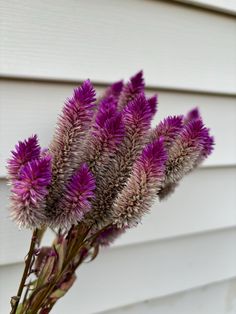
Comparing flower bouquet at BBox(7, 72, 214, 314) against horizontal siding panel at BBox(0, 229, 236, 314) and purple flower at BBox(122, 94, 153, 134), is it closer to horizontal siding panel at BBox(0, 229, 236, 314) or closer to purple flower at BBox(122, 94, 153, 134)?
purple flower at BBox(122, 94, 153, 134)

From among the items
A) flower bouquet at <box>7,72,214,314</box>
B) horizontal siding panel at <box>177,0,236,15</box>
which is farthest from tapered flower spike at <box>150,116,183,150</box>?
horizontal siding panel at <box>177,0,236,15</box>

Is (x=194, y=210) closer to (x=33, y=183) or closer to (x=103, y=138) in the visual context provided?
(x=103, y=138)

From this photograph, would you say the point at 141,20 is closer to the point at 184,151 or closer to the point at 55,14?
the point at 55,14

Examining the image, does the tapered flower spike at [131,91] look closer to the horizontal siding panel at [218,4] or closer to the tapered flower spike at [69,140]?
the tapered flower spike at [69,140]

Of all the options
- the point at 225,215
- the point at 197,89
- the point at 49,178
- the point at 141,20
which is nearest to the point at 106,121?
the point at 49,178

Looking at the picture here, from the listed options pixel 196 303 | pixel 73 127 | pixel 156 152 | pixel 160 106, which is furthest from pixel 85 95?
pixel 196 303

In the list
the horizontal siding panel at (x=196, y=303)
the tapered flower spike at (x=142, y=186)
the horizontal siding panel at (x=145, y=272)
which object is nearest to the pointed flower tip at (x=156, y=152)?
the tapered flower spike at (x=142, y=186)
